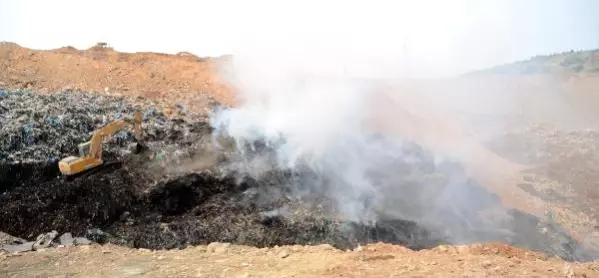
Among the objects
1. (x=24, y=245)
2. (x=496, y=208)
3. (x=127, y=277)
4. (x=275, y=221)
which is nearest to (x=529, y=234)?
(x=496, y=208)

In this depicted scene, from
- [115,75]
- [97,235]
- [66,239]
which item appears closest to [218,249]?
[97,235]

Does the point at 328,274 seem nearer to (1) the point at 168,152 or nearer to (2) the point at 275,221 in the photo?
(2) the point at 275,221

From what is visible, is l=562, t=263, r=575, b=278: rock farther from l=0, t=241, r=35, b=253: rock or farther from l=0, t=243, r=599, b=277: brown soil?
l=0, t=241, r=35, b=253: rock

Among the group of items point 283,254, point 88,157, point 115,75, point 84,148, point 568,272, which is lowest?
point 568,272

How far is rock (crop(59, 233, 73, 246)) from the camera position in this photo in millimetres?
7488

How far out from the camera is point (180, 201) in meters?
9.40

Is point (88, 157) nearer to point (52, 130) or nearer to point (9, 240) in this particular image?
point (52, 130)

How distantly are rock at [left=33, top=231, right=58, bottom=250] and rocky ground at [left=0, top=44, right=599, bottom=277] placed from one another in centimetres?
1

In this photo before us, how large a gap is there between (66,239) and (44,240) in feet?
1.02

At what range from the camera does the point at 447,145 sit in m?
18.0

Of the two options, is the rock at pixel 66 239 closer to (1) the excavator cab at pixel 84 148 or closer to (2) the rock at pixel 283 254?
(1) the excavator cab at pixel 84 148

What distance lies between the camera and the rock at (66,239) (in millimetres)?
7488

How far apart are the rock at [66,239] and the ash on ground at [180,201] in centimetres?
31

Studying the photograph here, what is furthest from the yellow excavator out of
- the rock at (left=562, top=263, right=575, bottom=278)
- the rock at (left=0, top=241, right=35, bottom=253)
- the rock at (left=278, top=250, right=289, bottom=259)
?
the rock at (left=562, top=263, right=575, bottom=278)
